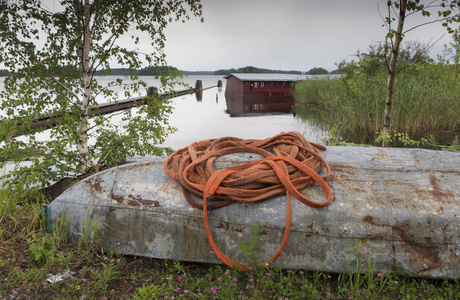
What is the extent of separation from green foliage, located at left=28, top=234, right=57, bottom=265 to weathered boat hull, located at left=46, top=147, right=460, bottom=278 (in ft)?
0.73

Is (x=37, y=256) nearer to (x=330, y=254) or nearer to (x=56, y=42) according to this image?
(x=330, y=254)

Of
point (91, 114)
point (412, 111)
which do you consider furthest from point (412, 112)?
point (91, 114)

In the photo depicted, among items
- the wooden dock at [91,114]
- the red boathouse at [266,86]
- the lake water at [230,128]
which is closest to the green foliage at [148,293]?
the wooden dock at [91,114]

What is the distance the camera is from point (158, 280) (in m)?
2.99

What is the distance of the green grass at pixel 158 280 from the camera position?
268cm

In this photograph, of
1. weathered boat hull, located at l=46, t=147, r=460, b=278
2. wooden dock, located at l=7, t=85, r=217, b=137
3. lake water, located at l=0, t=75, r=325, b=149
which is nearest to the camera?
weathered boat hull, located at l=46, t=147, r=460, b=278

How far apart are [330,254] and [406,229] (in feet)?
2.25

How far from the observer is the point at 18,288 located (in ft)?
8.92

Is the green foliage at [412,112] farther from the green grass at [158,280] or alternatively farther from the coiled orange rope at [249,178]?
the green grass at [158,280]

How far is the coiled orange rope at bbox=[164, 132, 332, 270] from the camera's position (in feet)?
9.70

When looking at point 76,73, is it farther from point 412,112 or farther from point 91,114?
point 412,112

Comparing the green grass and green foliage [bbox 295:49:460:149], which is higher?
green foliage [bbox 295:49:460:149]

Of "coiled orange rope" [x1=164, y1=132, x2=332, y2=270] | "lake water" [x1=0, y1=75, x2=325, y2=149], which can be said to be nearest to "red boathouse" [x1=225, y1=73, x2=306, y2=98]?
"lake water" [x1=0, y1=75, x2=325, y2=149]

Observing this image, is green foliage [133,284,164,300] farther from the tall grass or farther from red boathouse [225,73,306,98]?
red boathouse [225,73,306,98]
